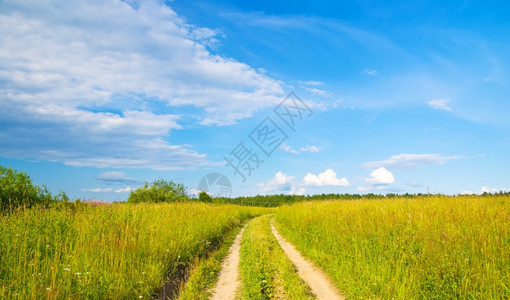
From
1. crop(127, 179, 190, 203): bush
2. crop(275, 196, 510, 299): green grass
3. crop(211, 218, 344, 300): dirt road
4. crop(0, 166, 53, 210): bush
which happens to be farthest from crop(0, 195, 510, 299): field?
crop(127, 179, 190, 203): bush

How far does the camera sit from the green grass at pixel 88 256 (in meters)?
5.69

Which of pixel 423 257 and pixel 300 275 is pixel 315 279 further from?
pixel 423 257

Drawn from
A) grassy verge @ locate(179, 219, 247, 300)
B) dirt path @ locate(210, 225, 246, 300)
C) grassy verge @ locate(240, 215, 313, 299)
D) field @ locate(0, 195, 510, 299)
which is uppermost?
field @ locate(0, 195, 510, 299)

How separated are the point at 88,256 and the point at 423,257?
25.7ft

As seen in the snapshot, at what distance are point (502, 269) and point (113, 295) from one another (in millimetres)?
7608

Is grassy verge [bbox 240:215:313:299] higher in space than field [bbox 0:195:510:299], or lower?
lower

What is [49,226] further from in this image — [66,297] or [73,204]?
[73,204]

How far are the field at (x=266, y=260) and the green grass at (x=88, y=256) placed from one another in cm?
3

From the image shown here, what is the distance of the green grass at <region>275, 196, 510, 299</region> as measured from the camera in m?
5.51

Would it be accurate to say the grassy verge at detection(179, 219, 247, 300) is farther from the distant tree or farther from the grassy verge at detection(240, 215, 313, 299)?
the distant tree

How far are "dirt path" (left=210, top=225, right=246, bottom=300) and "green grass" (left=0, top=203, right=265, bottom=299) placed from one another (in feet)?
3.62

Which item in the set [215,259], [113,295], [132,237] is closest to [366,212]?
[215,259]

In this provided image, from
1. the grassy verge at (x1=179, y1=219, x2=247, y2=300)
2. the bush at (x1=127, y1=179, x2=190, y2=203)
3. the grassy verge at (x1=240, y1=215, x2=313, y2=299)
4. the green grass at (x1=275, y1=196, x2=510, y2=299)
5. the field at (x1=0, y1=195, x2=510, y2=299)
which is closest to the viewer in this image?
the green grass at (x1=275, y1=196, x2=510, y2=299)

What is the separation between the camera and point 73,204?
13.2 meters
